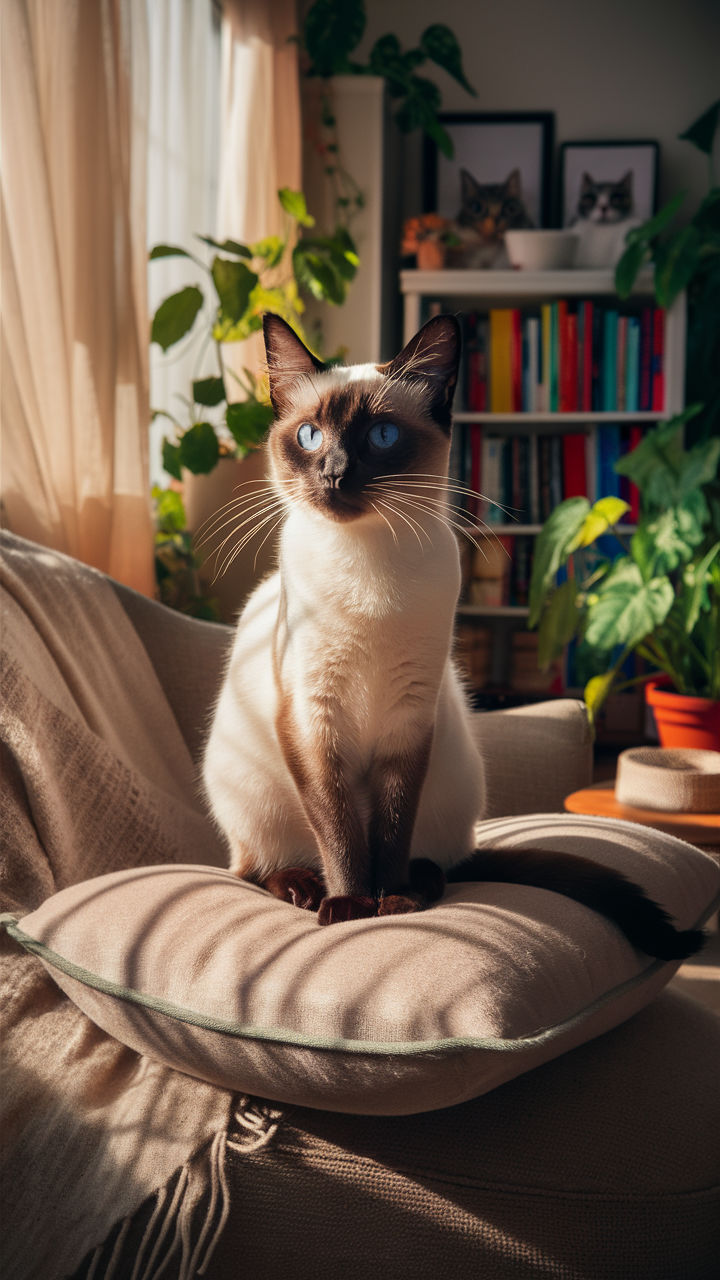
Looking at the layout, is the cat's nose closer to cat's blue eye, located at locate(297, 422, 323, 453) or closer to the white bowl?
cat's blue eye, located at locate(297, 422, 323, 453)

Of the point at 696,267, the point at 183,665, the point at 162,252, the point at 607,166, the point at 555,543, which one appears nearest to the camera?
the point at 183,665

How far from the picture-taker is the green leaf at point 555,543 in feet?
8.57

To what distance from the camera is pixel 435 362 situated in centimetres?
101

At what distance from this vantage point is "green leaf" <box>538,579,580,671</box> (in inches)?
105

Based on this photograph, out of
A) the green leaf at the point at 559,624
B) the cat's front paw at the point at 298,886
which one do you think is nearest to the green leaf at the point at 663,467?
the green leaf at the point at 559,624

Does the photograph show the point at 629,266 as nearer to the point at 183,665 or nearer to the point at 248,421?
the point at 248,421

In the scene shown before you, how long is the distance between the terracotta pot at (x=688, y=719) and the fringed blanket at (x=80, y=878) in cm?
136

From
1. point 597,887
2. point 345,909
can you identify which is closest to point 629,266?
point 597,887

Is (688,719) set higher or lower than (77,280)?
lower

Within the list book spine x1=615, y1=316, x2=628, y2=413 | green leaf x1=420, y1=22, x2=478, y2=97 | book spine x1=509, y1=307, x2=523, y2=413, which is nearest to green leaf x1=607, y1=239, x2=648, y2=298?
book spine x1=615, y1=316, x2=628, y2=413

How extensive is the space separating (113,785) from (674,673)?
171 cm

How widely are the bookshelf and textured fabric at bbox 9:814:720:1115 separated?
2545 mm

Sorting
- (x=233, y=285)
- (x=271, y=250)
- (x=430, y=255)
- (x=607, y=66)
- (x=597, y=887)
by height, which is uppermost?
(x=607, y=66)

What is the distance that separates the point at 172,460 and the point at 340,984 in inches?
66.5
